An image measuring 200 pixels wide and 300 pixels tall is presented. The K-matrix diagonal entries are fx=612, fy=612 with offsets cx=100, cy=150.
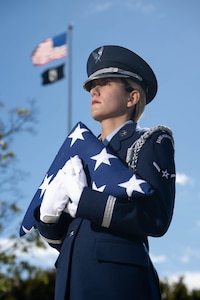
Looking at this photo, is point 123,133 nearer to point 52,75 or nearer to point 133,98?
point 133,98

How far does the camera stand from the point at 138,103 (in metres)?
3.20

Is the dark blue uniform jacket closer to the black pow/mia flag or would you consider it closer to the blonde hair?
the blonde hair

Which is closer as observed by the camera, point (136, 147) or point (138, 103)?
point (136, 147)

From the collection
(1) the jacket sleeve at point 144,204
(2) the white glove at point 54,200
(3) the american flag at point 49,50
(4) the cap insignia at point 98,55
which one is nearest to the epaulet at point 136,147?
(1) the jacket sleeve at point 144,204

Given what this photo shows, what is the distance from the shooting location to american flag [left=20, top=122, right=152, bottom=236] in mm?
2744

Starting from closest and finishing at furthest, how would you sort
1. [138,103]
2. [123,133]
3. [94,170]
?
[94,170] < [123,133] < [138,103]

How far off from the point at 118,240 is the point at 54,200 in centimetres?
34

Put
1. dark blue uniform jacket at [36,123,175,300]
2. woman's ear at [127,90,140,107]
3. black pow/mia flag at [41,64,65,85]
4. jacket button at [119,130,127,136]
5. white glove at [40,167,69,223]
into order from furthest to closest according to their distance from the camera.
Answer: black pow/mia flag at [41,64,65,85] → woman's ear at [127,90,140,107] → jacket button at [119,130,127,136] → white glove at [40,167,69,223] → dark blue uniform jacket at [36,123,175,300]

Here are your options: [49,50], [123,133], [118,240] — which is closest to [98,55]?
[123,133]

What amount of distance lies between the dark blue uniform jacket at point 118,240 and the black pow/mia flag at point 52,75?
14239 millimetres

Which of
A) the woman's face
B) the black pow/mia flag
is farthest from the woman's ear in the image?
the black pow/mia flag

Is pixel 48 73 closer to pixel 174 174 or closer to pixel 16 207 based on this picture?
pixel 16 207

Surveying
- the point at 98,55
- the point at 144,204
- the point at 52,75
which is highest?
the point at 52,75

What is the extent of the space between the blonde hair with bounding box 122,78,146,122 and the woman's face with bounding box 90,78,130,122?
1.9 inches
